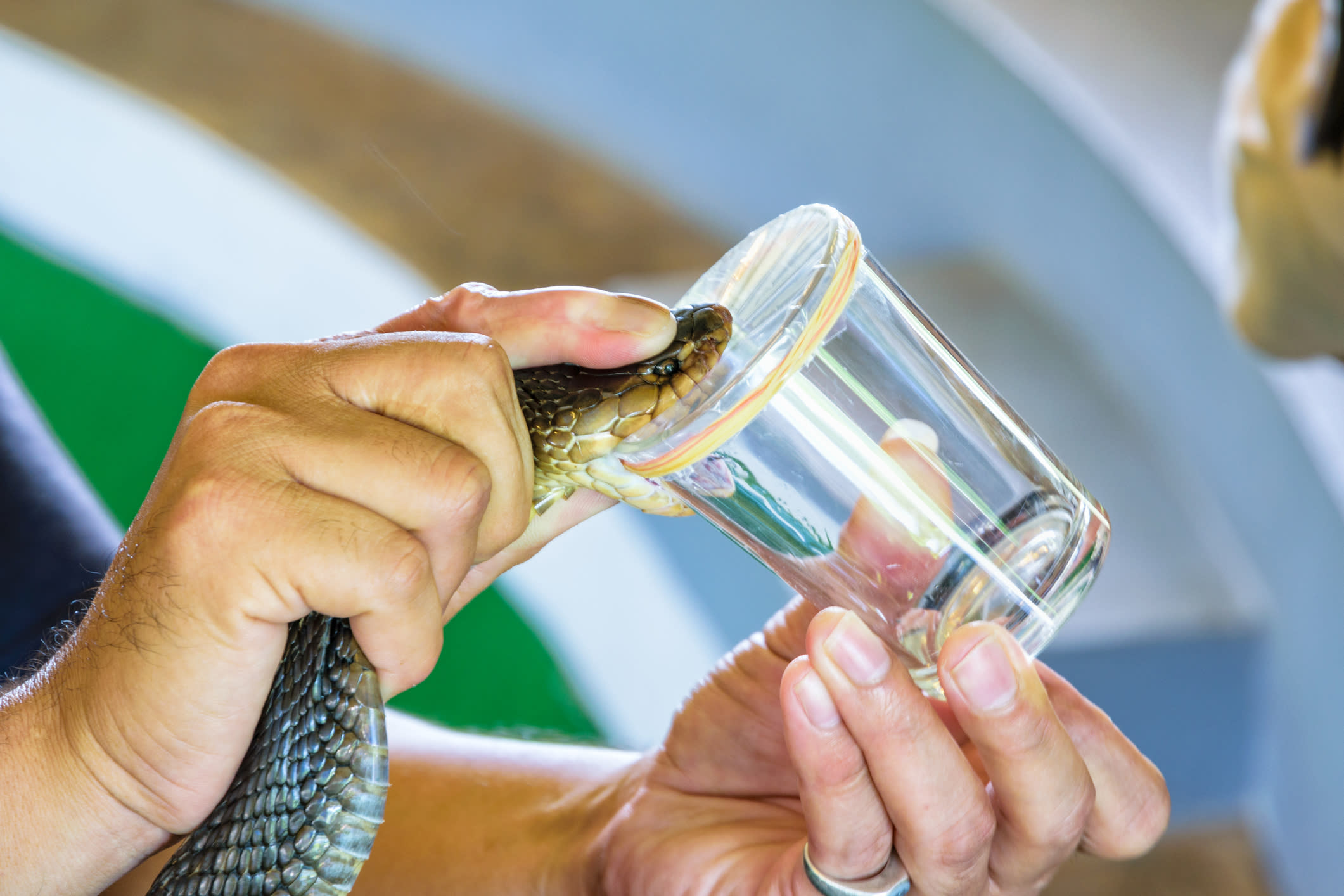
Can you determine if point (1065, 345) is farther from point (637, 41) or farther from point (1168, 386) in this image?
point (637, 41)

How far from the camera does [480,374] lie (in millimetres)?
654

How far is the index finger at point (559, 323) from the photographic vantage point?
0.72m

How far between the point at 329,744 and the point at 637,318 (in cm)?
30

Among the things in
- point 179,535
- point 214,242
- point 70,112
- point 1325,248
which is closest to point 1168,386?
point 1325,248

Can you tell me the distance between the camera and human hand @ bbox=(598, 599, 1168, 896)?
26.5 inches

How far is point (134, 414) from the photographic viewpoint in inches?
82.0

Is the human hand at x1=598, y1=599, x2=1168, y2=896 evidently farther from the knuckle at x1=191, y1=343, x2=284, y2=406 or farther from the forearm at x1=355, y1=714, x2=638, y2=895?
the knuckle at x1=191, y1=343, x2=284, y2=406

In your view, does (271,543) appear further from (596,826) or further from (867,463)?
(596,826)

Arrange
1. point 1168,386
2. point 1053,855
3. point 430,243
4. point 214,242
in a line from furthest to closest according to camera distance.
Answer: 1. point 430,243
2. point 214,242
3. point 1168,386
4. point 1053,855

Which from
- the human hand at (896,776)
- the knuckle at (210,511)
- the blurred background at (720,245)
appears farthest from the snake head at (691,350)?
the blurred background at (720,245)

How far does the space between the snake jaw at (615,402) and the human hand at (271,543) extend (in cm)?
2

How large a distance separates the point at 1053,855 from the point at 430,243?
3.00 m

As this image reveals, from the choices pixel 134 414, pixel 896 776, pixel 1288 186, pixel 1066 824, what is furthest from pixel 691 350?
pixel 134 414

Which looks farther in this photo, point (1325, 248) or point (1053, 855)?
point (1325, 248)
